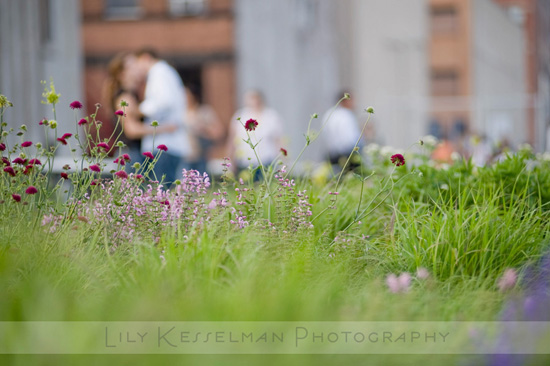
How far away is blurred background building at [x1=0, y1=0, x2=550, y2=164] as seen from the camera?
32.4 feet

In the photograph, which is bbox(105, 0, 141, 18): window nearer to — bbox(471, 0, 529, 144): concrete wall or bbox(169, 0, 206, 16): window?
bbox(169, 0, 206, 16): window

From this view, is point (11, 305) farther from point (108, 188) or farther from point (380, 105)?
point (380, 105)

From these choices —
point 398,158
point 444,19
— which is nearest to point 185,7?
point 398,158

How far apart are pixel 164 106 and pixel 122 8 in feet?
49.7

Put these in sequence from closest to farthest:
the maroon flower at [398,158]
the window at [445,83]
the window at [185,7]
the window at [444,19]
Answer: the maroon flower at [398,158] < the window at [185,7] < the window at [444,19] < the window at [445,83]

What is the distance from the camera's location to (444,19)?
40.4 meters

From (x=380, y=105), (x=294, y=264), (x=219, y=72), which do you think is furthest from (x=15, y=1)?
(x=380, y=105)

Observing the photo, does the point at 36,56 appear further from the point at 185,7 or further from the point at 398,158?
the point at 185,7

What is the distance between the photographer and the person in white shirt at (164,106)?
6.85 metres

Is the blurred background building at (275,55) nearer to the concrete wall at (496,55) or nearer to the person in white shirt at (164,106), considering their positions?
the concrete wall at (496,55)

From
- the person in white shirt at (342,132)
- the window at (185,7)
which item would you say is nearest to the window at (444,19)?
the window at (185,7)

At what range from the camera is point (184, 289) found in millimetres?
2627

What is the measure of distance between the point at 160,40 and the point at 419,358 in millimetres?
19259

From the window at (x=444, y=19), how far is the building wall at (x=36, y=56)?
32.0 meters
